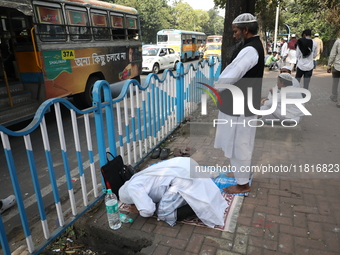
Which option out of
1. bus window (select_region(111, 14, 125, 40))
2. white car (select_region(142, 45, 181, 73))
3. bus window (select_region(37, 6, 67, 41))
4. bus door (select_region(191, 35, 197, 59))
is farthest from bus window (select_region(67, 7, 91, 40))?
bus door (select_region(191, 35, 197, 59))

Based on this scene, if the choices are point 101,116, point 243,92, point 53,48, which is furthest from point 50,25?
point 243,92

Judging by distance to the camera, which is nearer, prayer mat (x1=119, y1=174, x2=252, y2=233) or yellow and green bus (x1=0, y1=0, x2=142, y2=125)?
prayer mat (x1=119, y1=174, x2=252, y2=233)

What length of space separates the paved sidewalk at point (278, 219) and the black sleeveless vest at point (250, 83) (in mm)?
1013

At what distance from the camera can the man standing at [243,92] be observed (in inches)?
107

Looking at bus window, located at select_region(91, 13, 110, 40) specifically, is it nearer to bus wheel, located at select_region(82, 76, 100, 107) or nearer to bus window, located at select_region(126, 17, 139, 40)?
bus wheel, located at select_region(82, 76, 100, 107)

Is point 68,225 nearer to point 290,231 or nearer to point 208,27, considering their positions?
point 290,231

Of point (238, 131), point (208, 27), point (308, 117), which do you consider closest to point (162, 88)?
point (238, 131)

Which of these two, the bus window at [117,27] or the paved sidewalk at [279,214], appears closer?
the paved sidewalk at [279,214]

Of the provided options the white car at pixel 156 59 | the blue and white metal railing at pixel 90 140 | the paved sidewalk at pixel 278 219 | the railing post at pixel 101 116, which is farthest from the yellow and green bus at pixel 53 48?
the white car at pixel 156 59

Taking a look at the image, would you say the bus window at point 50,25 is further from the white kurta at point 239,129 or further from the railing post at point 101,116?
the white kurta at point 239,129

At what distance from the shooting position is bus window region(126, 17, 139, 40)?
30.5 feet

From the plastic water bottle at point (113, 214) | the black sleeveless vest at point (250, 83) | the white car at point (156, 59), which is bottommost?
the plastic water bottle at point (113, 214)

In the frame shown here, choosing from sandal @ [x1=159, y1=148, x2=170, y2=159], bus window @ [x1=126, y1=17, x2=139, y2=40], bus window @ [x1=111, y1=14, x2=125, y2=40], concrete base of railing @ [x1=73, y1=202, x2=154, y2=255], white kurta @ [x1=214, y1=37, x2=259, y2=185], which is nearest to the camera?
concrete base of railing @ [x1=73, y1=202, x2=154, y2=255]

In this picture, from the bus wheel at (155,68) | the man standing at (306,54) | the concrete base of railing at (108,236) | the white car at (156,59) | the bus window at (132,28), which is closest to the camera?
the concrete base of railing at (108,236)
